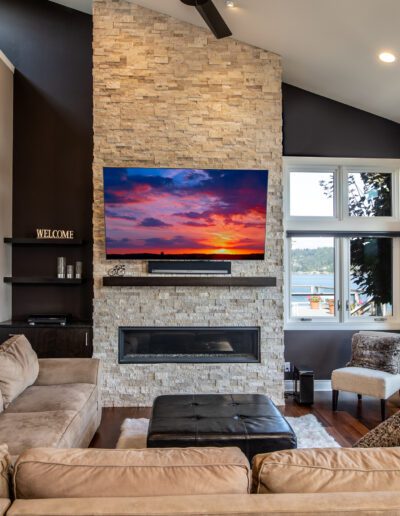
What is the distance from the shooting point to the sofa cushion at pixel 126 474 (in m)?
1.24

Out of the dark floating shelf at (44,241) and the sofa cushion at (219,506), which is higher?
the dark floating shelf at (44,241)

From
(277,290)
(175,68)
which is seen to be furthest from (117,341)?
(175,68)

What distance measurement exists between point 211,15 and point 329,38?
4.21 feet

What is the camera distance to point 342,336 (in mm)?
5312

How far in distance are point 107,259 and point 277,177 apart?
2.05 metres

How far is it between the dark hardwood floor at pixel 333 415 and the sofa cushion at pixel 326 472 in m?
2.53

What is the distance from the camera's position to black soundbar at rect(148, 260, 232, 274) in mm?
4727

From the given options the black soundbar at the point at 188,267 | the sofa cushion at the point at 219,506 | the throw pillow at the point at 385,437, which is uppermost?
the black soundbar at the point at 188,267

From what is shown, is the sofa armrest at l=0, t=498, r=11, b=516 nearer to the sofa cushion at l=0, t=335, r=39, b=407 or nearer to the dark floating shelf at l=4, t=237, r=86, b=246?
the sofa cushion at l=0, t=335, r=39, b=407

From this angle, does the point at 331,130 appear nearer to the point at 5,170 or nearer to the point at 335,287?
the point at 335,287

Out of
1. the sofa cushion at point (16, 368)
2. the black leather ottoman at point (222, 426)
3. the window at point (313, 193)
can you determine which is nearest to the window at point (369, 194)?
the window at point (313, 193)

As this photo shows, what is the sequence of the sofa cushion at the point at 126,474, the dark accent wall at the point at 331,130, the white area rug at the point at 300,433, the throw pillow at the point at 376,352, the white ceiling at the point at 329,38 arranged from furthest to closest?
1. the dark accent wall at the point at 331,130
2. the throw pillow at the point at 376,352
3. the white ceiling at the point at 329,38
4. the white area rug at the point at 300,433
5. the sofa cushion at the point at 126,474

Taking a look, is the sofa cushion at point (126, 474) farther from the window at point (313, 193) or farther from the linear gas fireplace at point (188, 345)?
the window at point (313, 193)

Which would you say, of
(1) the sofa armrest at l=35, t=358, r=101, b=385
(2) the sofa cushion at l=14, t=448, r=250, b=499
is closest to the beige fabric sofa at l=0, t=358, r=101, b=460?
(1) the sofa armrest at l=35, t=358, r=101, b=385
